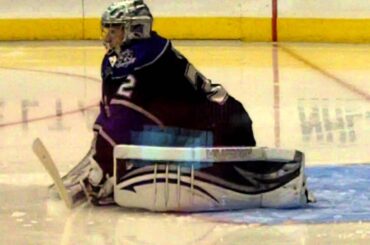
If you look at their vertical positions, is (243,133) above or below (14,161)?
above

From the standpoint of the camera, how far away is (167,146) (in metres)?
2.80

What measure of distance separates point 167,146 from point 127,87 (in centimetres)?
19

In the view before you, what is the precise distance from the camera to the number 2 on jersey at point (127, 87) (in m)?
2.80

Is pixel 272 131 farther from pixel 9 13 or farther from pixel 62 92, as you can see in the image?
pixel 9 13

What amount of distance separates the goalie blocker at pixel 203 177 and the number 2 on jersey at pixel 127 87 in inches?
5.7

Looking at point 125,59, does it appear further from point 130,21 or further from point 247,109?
point 247,109

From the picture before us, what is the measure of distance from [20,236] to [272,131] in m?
1.83

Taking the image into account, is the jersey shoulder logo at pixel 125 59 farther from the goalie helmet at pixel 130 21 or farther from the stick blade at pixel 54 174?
the stick blade at pixel 54 174

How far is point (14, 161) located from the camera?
360 cm

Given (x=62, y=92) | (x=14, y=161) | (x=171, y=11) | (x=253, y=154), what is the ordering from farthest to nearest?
(x=171, y=11) → (x=62, y=92) → (x=14, y=161) → (x=253, y=154)

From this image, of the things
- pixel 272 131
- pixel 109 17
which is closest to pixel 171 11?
pixel 272 131

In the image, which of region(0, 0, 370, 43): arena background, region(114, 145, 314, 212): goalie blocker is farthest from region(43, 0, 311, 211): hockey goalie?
region(0, 0, 370, 43): arena background

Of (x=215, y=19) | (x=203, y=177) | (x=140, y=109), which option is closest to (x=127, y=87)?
A: (x=140, y=109)

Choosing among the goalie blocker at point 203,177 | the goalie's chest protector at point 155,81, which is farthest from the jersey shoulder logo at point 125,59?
the goalie blocker at point 203,177
